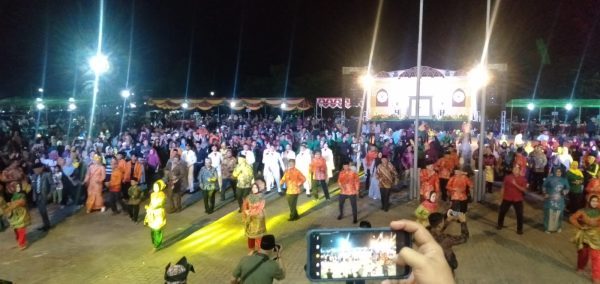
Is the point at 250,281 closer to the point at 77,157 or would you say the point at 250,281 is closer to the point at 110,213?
the point at 110,213

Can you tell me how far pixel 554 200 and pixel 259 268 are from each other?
26.2 ft

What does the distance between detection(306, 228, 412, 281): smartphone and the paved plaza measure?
5.46 meters

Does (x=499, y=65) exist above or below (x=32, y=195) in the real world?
above

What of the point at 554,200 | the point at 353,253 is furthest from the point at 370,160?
the point at 353,253

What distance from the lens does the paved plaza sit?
8.31 metres

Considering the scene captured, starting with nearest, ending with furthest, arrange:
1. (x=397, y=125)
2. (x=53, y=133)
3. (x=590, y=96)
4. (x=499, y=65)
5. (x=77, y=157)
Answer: (x=77, y=157), (x=53, y=133), (x=397, y=125), (x=499, y=65), (x=590, y=96)

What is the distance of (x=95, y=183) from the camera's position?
13.2m

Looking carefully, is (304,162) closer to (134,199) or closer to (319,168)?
(319,168)

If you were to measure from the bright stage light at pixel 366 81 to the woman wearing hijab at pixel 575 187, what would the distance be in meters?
24.0

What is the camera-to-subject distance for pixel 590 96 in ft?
144

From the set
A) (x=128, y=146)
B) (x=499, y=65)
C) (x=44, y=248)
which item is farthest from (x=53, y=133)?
(x=499, y=65)

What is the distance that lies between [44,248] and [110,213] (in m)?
3.06

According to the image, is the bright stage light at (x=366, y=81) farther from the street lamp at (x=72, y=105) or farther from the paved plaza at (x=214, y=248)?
the paved plaza at (x=214, y=248)

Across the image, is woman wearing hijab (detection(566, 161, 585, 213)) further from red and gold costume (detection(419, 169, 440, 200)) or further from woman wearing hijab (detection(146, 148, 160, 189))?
woman wearing hijab (detection(146, 148, 160, 189))
